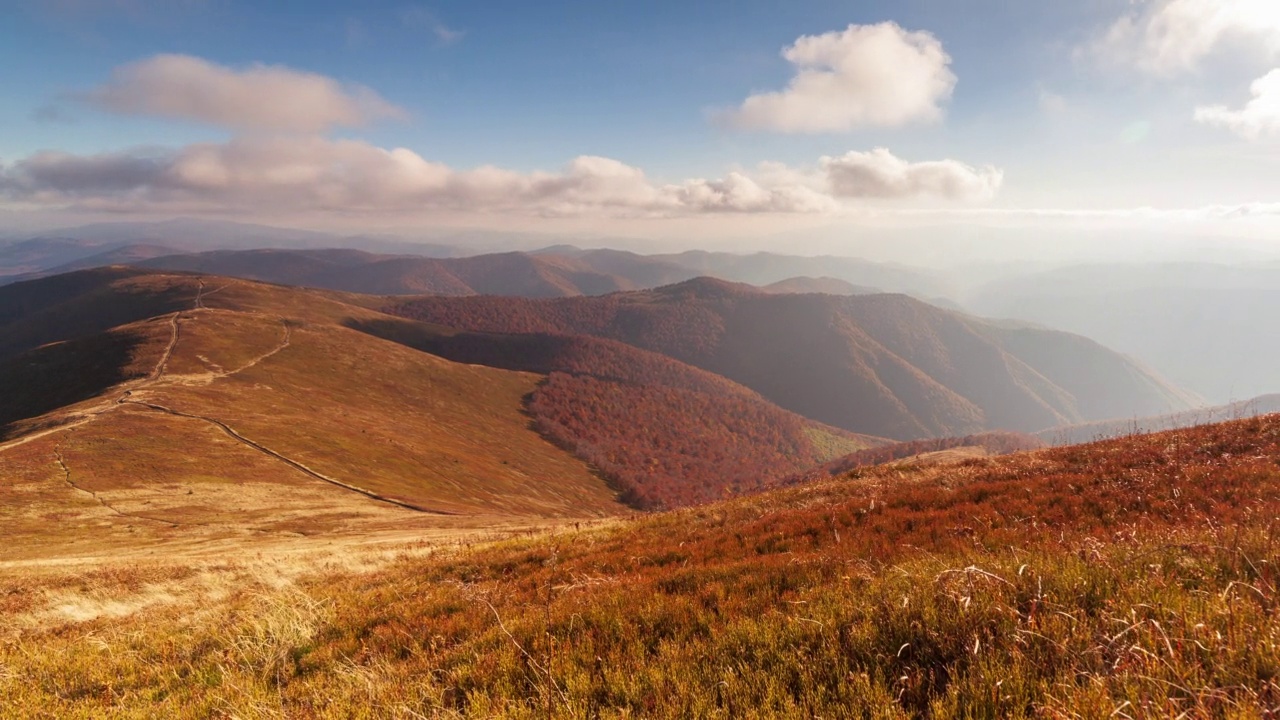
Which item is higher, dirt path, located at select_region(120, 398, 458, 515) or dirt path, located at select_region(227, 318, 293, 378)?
dirt path, located at select_region(227, 318, 293, 378)

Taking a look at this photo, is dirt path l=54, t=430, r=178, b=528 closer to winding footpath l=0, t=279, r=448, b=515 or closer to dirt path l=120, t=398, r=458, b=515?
winding footpath l=0, t=279, r=448, b=515

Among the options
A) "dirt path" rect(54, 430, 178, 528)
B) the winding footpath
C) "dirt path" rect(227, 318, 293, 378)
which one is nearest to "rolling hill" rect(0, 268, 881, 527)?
the winding footpath

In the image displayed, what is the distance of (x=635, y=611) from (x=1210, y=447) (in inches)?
784

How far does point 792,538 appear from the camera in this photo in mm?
12812

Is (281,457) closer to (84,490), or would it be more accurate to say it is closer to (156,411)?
(84,490)

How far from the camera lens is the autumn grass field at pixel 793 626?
167 inches

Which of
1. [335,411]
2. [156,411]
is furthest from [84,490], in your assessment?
[335,411]

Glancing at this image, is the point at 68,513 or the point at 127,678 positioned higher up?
the point at 127,678

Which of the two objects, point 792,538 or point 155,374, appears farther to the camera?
point 155,374

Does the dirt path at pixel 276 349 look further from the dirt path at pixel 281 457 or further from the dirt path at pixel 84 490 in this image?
the dirt path at pixel 84 490

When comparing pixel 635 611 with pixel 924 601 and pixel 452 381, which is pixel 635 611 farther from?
pixel 452 381

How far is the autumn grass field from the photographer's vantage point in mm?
4246

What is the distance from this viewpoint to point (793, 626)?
5.91 meters

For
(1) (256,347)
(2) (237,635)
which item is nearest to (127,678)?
(2) (237,635)
